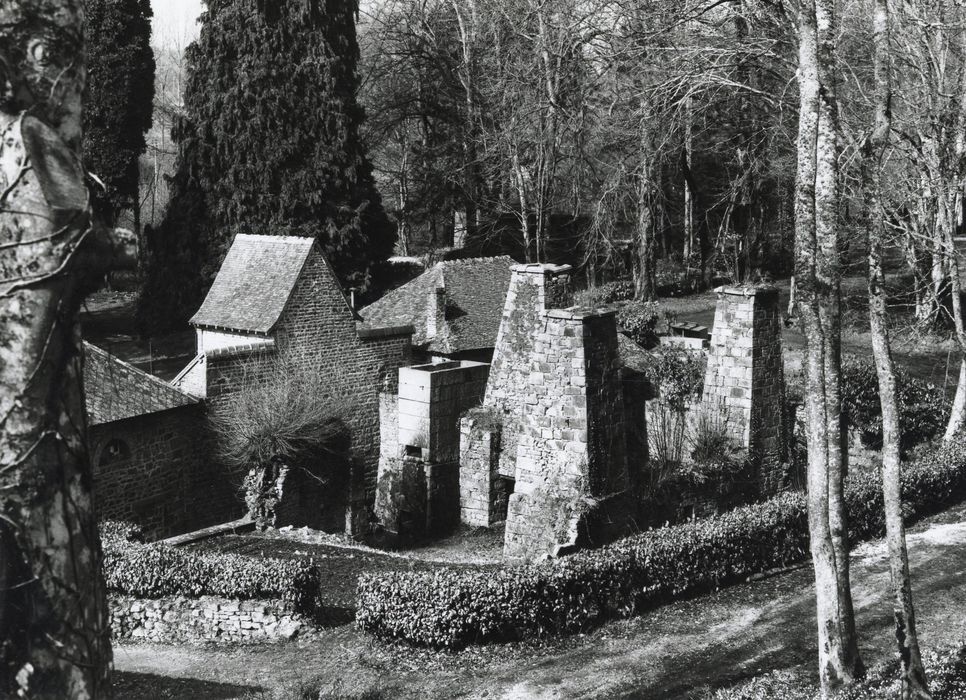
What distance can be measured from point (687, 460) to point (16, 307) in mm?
15244

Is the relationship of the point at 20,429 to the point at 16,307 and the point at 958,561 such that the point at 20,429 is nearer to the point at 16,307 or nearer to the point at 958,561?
the point at 16,307

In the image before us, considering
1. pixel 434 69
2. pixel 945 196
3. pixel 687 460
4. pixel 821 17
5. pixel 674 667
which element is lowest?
pixel 674 667

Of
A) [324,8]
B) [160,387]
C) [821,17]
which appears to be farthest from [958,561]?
[324,8]

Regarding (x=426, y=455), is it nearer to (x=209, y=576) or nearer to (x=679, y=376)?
(x=679, y=376)

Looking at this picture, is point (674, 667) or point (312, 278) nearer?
point (674, 667)

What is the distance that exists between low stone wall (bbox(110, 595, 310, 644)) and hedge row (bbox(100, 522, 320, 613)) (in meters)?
0.22

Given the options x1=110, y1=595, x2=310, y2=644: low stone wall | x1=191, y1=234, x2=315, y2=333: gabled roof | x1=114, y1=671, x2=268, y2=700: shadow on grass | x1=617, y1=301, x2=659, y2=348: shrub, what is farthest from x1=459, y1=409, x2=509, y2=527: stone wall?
x1=617, y1=301, x2=659, y2=348: shrub

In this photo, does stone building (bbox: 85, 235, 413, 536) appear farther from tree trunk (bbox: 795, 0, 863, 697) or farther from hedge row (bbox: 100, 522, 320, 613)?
tree trunk (bbox: 795, 0, 863, 697)

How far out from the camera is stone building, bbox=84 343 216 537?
59.6 feet

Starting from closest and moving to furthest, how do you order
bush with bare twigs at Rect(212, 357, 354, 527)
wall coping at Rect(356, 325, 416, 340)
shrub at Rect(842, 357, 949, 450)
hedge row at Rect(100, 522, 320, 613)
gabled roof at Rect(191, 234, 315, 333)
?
hedge row at Rect(100, 522, 320, 613) → bush with bare twigs at Rect(212, 357, 354, 527) → shrub at Rect(842, 357, 949, 450) → gabled roof at Rect(191, 234, 315, 333) → wall coping at Rect(356, 325, 416, 340)

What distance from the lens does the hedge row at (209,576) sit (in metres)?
13.4

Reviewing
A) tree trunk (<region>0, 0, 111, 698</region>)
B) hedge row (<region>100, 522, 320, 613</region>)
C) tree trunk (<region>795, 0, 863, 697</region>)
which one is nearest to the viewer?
tree trunk (<region>0, 0, 111, 698</region>)

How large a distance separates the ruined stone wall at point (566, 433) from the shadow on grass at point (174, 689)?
555 cm

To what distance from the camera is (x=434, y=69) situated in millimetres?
42594
